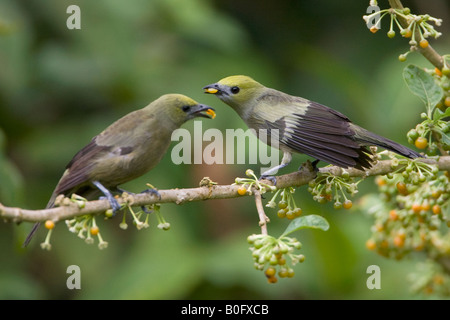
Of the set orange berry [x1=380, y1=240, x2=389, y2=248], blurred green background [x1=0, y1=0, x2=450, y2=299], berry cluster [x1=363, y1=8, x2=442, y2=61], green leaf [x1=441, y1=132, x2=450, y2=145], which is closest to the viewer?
berry cluster [x1=363, y1=8, x2=442, y2=61]

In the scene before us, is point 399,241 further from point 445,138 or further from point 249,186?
point 249,186

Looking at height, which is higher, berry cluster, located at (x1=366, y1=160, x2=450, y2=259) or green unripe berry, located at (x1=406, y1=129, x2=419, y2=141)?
green unripe berry, located at (x1=406, y1=129, x2=419, y2=141)

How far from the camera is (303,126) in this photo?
3.70 meters

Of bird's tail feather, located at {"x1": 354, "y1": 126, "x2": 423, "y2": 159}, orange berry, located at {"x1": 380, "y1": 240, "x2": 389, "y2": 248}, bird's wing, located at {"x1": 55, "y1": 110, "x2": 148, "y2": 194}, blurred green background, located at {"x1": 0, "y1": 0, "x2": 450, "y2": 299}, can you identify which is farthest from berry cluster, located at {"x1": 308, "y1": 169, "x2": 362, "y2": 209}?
blurred green background, located at {"x1": 0, "y1": 0, "x2": 450, "y2": 299}

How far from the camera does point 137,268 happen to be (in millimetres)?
5879

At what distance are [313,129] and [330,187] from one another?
0.56 meters

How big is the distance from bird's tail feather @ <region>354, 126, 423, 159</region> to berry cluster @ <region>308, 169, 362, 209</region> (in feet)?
0.94

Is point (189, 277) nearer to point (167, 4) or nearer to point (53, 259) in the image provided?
point (53, 259)

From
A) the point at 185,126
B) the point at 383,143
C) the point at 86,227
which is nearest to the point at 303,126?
the point at 383,143

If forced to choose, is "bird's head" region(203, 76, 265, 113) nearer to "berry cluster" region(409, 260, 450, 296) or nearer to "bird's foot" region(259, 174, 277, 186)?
"bird's foot" region(259, 174, 277, 186)

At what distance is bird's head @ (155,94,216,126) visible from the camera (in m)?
3.74

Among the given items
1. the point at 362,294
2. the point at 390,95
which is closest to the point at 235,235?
the point at 362,294

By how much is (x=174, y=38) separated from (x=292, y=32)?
1492 mm

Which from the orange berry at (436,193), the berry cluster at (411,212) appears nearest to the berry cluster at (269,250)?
the berry cluster at (411,212)
